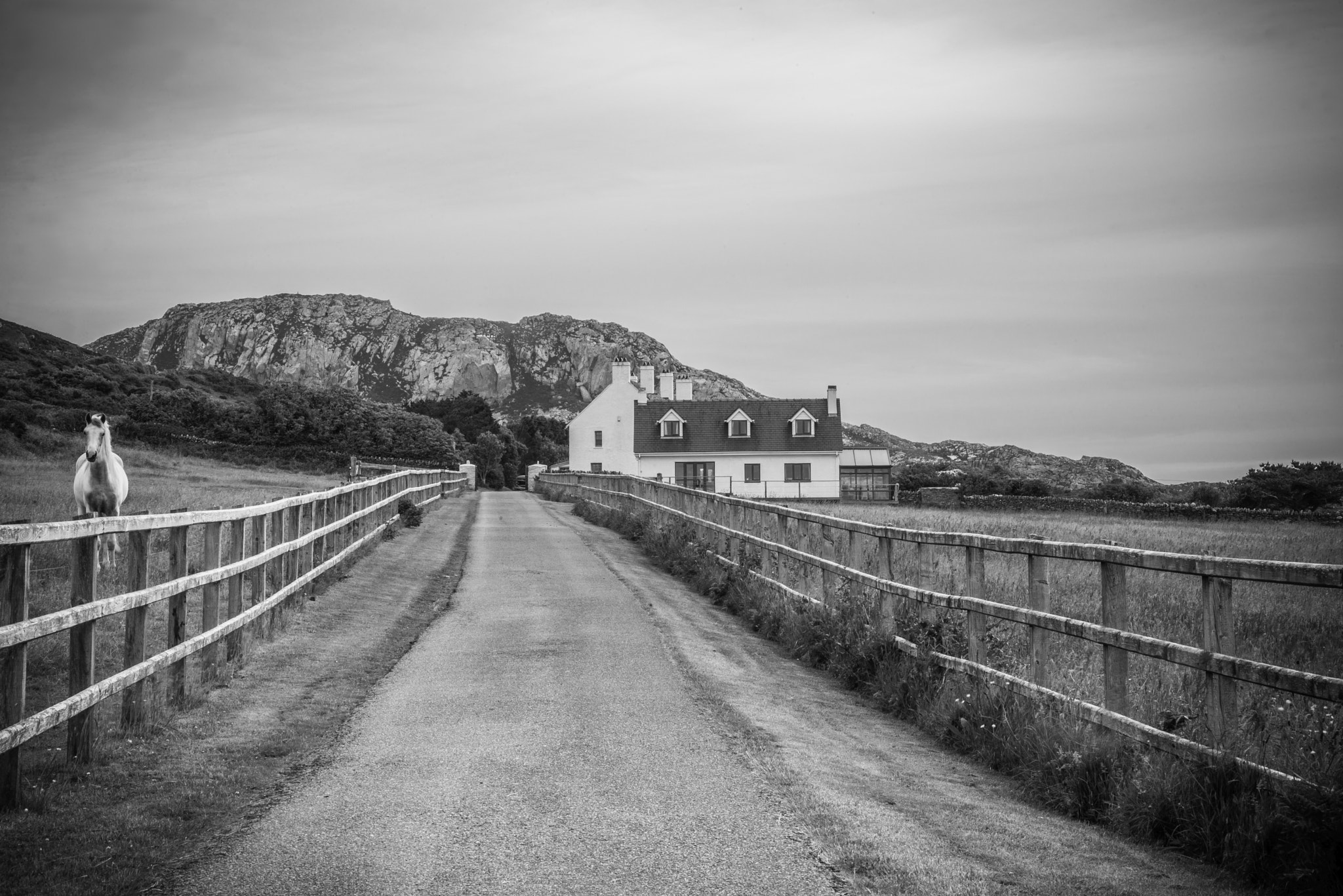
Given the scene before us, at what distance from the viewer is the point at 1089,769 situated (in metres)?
6.43

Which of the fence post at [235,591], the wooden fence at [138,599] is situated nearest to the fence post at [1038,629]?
the wooden fence at [138,599]

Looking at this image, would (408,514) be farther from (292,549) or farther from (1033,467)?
(1033,467)

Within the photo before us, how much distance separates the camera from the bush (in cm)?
2666

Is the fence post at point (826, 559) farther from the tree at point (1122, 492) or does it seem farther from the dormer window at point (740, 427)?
the dormer window at point (740, 427)

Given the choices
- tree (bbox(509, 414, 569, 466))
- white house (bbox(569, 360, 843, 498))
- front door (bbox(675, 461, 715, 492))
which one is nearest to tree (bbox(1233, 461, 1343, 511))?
white house (bbox(569, 360, 843, 498))

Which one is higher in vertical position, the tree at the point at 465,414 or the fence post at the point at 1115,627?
the tree at the point at 465,414

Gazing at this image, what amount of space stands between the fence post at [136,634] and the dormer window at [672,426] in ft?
203

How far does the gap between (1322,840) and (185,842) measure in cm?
517

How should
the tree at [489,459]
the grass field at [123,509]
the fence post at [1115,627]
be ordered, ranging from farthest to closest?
the tree at [489,459] < the grass field at [123,509] < the fence post at [1115,627]

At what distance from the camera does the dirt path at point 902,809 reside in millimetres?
5105

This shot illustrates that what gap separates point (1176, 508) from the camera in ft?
131

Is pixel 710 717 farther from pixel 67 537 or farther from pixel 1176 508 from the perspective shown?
pixel 1176 508

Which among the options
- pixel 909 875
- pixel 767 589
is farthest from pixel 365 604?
pixel 909 875

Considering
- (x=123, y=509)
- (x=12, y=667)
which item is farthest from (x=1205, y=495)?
(x=12, y=667)
